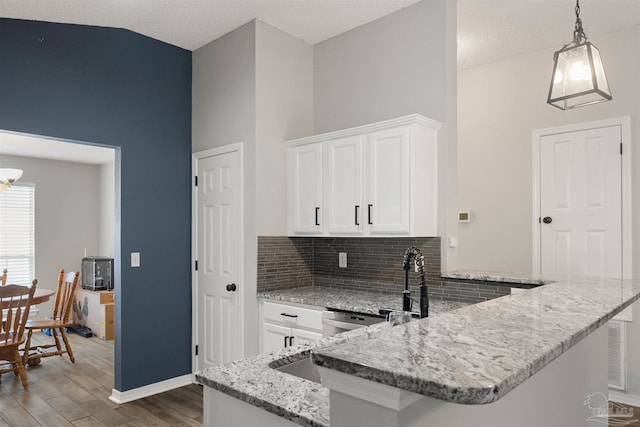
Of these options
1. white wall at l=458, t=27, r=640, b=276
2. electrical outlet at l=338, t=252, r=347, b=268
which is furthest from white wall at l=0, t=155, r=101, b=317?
white wall at l=458, t=27, r=640, b=276

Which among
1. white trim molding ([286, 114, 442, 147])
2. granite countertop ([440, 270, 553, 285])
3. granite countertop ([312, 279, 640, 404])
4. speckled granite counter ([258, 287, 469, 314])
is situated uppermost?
white trim molding ([286, 114, 442, 147])

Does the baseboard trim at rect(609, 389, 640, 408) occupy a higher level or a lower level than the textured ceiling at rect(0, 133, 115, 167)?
lower

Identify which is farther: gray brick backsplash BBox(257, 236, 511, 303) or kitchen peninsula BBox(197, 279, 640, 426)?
gray brick backsplash BBox(257, 236, 511, 303)

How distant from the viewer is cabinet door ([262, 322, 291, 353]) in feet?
11.0

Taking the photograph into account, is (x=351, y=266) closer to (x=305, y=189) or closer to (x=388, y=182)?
(x=305, y=189)

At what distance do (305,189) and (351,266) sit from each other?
75cm

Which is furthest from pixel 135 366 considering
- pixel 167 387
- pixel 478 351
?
pixel 478 351

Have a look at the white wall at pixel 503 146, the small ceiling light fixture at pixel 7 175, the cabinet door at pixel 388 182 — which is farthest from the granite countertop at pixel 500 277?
the small ceiling light fixture at pixel 7 175

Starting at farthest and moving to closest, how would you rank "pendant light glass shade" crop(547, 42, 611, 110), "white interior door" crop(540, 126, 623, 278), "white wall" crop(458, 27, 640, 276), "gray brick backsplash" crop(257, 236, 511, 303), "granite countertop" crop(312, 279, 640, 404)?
1. "white wall" crop(458, 27, 640, 276)
2. "white interior door" crop(540, 126, 623, 278)
3. "gray brick backsplash" crop(257, 236, 511, 303)
4. "pendant light glass shade" crop(547, 42, 611, 110)
5. "granite countertop" crop(312, 279, 640, 404)

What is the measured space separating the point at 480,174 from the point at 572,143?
89cm

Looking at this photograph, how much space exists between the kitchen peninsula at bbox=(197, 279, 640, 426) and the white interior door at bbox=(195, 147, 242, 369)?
215cm

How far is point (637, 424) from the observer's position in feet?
Answer: 10.5

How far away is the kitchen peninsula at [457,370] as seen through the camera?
0.75 metres

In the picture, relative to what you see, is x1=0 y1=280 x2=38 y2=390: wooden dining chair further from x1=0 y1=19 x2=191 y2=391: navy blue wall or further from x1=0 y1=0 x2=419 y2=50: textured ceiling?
x1=0 y1=0 x2=419 y2=50: textured ceiling
